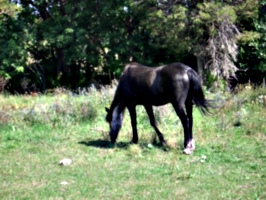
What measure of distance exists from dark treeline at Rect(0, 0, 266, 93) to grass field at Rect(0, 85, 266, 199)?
17.6ft

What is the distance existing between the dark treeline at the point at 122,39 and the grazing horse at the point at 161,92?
8.79m

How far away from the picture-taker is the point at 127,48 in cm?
2175

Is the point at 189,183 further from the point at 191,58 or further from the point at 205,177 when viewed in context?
the point at 191,58

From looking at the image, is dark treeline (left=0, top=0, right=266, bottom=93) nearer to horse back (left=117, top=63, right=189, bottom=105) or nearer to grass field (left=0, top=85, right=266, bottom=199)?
grass field (left=0, top=85, right=266, bottom=199)

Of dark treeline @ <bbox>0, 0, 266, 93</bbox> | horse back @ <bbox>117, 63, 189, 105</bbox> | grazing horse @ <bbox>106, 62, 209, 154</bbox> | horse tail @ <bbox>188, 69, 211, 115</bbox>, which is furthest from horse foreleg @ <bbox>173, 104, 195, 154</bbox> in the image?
dark treeline @ <bbox>0, 0, 266, 93</bbox>

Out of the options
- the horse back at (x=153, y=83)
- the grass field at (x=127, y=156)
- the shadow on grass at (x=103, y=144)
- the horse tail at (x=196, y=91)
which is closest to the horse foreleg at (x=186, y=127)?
the grass field at (x=127, y=156)

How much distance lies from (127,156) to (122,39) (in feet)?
46.4

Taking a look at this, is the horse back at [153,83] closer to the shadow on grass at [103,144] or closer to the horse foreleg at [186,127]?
the horse foreleg at [186,127]

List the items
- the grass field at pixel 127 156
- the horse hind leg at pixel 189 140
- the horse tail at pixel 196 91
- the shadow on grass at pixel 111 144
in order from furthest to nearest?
the shadow on grass at pixel 111 144 < the horse tail at pixel 196 91 < the horse hind leg at pixel 189 140 < the grass field at pixel 127 156

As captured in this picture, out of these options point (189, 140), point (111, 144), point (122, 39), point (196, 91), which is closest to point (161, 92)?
point (196, 91)

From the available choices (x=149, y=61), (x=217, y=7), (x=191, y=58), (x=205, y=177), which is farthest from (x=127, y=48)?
(x=205, y=177)

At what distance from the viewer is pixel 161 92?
872 cm

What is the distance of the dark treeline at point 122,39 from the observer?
701 inches

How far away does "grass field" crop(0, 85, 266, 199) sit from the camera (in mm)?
6234
